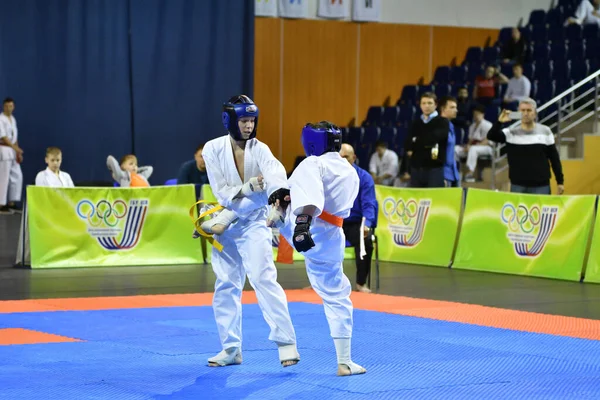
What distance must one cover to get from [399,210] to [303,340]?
6626 millimetres

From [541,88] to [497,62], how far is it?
2.13m

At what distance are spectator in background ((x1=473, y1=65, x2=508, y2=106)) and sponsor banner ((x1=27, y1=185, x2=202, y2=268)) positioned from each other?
8039 millimetres

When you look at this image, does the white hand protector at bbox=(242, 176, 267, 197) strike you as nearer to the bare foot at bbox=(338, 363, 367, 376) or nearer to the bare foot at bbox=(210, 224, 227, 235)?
the bare foot at bbox=(210, 224, 227, 235)

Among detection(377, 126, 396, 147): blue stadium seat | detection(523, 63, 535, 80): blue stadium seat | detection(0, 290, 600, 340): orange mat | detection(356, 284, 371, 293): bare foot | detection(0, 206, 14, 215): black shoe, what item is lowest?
detection(0, 206, 14, 215): black shoe

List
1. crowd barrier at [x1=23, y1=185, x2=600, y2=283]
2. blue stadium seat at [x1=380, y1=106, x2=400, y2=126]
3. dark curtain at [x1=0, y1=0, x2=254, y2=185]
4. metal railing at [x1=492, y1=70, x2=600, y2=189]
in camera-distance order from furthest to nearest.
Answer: blue stadium seat at [x1=380, y1=106, x2=400, y2=126]
dark curtain at [x1=0, y1=0, x2=254, y2=185]
metal railing at [x1=492, y1=70, x2=600, y2=189]
crowd barrier at [x1=23, y1=185, x2=600, y2=283]

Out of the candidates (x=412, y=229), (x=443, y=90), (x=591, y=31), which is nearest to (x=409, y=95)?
(x=443, y=90)

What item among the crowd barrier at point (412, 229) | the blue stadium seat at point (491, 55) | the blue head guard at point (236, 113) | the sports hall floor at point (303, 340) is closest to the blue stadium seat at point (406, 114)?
the blue stadium seat at point (491, 55)

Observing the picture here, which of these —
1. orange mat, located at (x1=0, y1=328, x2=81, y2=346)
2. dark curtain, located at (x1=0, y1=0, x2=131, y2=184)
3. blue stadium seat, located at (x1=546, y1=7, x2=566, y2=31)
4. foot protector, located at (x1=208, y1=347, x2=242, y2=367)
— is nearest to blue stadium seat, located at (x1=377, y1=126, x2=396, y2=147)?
blue stadium seat, located at (x1=546, y1=7, x2=566, y2=31)

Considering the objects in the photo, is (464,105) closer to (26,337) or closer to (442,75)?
(442,75)

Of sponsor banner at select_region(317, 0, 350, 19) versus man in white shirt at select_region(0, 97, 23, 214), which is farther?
sponsor banner at select_region(317, 0, 350, 19)

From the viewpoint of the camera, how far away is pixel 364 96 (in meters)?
24.7

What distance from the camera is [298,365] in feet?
21.1

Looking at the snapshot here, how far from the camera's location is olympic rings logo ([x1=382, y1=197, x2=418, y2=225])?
45.1 feet

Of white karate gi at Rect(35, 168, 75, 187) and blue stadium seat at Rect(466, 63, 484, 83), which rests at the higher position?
blue stadium seat at Rect(466, 63, 484, 83)
